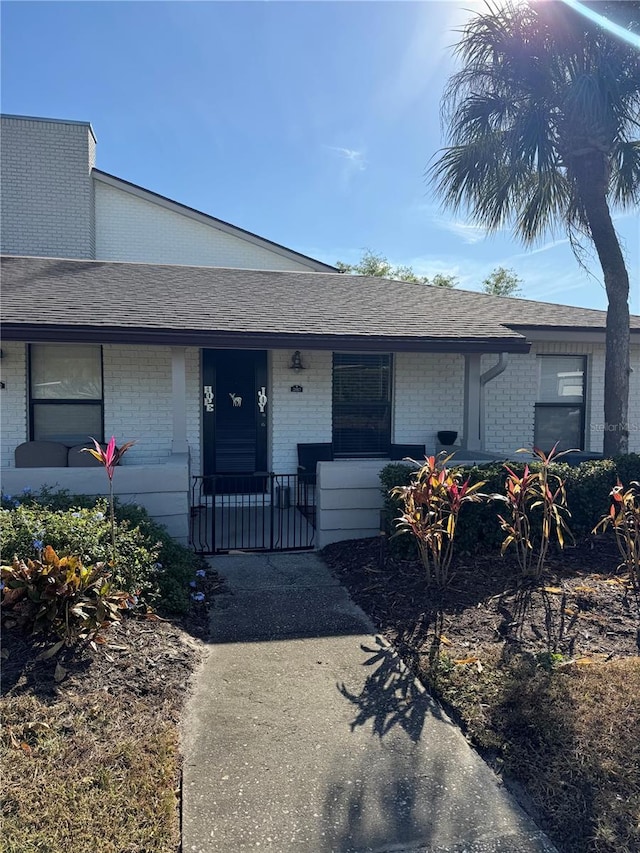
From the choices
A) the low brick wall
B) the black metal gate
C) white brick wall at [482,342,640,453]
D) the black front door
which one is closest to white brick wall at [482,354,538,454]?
white brick wall at [482,342,640,453]

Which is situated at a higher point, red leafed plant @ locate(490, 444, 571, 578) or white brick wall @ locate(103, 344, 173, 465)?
white brick wall @ locate(103, 344, 173, 465)

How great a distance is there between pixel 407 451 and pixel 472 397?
1303 mm

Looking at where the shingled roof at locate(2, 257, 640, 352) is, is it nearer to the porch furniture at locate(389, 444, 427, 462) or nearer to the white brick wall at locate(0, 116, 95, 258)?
the porch furniture at locate(389, 444, 427, 462)

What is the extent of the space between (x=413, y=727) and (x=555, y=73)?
7010 mm

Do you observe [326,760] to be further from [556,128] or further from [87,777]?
[556,128]

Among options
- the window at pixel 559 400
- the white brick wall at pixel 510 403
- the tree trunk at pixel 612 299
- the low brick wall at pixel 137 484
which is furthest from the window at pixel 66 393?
the window at pixel 559 400

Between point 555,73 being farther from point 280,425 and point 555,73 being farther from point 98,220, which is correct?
point 98,220

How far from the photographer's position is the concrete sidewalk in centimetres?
228

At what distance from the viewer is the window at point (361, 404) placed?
8984 mm

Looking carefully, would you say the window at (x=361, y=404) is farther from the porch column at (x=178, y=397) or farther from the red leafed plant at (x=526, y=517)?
the red leafed plant at (x=526, y=517)

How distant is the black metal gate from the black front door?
0.21 metres

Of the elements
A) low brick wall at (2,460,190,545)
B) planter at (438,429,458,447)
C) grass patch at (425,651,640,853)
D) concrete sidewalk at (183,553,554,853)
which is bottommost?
concrete sidewalk at (183,553,554,853)

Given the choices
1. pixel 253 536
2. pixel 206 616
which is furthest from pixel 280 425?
pixel 206 616

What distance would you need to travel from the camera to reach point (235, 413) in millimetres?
8680
